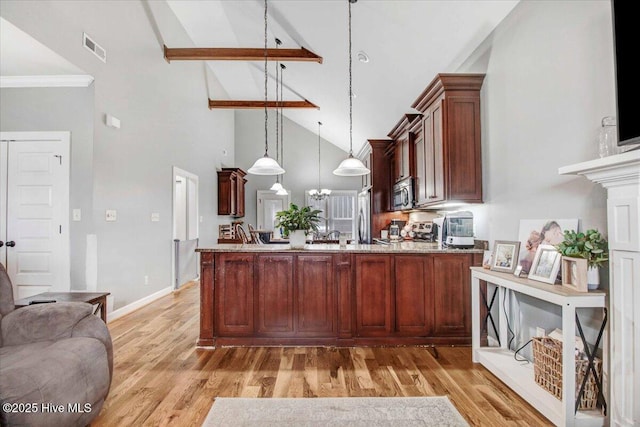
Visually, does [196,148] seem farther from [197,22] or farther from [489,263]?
[489,263]

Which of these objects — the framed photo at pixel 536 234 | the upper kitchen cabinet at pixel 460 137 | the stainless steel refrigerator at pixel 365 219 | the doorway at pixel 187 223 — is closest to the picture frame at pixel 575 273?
the framed photo at pixel 536 234

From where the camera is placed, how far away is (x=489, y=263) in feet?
8.52

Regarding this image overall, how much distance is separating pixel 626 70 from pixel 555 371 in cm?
168

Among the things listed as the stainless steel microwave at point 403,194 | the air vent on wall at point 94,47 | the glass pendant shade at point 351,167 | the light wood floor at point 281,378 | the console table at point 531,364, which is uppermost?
the air vent on wall at point 94,47

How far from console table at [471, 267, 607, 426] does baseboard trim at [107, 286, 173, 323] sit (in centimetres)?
394

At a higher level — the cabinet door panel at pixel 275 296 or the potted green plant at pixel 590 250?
the potted green plant at pixel 590 250

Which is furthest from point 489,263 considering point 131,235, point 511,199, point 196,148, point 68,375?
point 196,148

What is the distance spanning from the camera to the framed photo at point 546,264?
1.97m

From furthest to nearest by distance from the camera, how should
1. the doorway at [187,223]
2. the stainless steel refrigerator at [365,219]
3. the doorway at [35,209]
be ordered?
1. the doorway at [187,223]
2. the stainless steel refrigerator at [365,219]
3. the doorway at [35,209]

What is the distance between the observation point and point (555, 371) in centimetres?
198

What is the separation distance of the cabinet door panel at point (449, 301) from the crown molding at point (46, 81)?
419 centimetres

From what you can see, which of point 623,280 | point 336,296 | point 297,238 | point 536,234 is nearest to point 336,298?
point 336,296

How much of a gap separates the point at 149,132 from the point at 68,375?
4074 millimetres

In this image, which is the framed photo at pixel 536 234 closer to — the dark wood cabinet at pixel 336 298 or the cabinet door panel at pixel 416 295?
the dark wood cabinet at pixel 336 298
